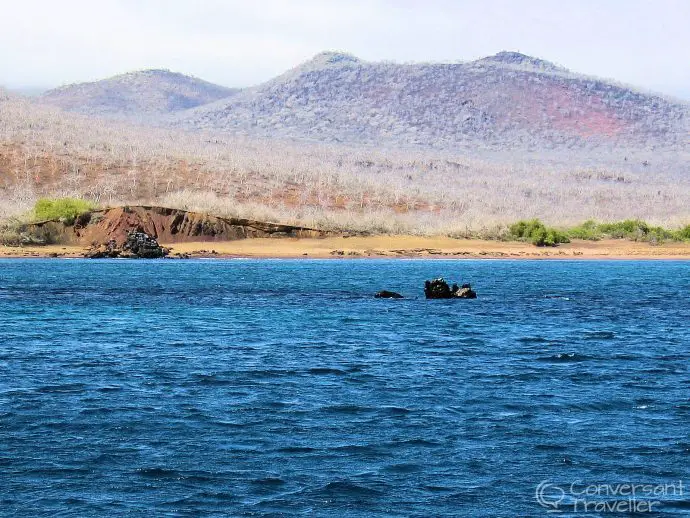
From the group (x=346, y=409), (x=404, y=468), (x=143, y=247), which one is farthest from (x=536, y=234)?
(x=404, y=468)

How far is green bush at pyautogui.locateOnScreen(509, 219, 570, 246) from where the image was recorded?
132 metres

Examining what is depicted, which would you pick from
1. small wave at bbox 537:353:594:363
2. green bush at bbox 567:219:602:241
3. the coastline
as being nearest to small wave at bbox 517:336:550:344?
small wave at bbox 537:353:594:363

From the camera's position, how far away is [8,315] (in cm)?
5072

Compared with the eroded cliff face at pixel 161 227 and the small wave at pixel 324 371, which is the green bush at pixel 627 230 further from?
the small wave at pixel 324 371

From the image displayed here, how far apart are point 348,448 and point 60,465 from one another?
5.42 metres

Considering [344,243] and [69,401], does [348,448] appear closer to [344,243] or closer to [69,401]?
[69,401]

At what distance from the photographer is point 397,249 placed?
127 meters

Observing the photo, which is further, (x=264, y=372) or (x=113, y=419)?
(x=264, y=372)

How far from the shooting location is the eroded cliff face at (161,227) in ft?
402

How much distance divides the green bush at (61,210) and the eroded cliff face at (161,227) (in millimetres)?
764

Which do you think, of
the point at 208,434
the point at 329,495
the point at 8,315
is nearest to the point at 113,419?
the point at 208,434

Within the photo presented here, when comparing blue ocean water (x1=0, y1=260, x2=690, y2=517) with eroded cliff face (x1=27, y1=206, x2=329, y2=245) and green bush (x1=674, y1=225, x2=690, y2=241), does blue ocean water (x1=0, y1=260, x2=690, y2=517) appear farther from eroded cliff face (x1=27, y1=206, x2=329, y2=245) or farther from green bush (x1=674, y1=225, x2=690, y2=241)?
green bush (x1=674, y1=225, x2=690, y2=241)

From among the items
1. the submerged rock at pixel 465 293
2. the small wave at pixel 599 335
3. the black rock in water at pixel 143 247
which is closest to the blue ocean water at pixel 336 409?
the small wave at pixel 599 335

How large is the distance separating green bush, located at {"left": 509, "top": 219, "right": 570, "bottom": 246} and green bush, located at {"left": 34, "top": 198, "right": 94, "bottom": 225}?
1945 inches
